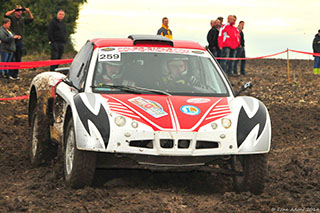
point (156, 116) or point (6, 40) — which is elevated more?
point (156, 116)

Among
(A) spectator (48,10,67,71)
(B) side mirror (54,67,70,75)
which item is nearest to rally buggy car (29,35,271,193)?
(B) side mirror (54,67,70,75)

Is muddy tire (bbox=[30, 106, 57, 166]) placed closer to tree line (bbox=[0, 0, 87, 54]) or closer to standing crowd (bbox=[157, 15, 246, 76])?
standing crowd (bbox=[157, 15, 246, 76])

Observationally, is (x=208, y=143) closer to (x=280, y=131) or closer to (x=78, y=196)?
(x=78, y=196)

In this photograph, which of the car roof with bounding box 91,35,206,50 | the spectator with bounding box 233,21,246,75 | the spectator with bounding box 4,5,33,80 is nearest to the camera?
the car roof with bounding box 91,35,206,50

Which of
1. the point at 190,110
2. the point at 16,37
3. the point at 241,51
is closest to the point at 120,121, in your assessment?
the point at 190,110

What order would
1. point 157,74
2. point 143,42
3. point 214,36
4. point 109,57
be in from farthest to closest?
1. point 214,36
2. point 143,42
3. point 109,57
4. point 157,74

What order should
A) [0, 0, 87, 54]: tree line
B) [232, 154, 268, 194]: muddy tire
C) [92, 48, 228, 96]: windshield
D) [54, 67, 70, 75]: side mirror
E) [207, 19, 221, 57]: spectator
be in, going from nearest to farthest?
[232, 154, 268, 194]: muddy tire
[92, 48, 228, 96]: windshield
[54, 67, 70, 75]: side mirror
[207, 19, 221, 57]: spectator
[0, 0, 87, 54]: tree line

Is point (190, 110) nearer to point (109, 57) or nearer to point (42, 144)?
point (109, 57)

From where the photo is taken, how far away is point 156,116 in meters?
7.39

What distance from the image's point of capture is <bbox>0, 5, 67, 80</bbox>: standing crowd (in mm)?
20766

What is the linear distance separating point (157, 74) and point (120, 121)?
150cm

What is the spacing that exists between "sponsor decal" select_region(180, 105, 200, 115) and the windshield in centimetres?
59

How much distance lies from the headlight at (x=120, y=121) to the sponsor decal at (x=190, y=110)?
2.31 ft

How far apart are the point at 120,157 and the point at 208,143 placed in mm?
969
